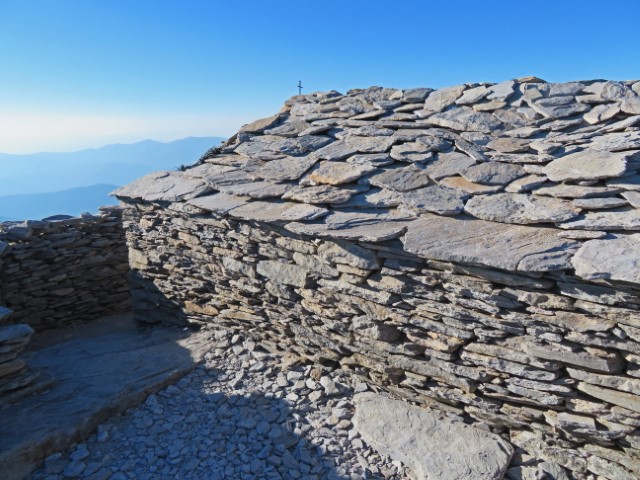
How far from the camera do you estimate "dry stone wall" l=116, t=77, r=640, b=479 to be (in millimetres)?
3445

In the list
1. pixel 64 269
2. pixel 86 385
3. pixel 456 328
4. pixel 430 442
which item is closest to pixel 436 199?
pixel 456 328

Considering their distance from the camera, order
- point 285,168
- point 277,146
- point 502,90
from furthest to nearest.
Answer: point 277,146 → point 502,90 → point 285,168

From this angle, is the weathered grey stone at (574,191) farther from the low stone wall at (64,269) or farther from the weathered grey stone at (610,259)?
the low stone wall at (64,269)

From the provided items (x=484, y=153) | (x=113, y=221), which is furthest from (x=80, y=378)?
(x=484, y=153)

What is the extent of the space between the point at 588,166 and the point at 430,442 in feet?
9.44

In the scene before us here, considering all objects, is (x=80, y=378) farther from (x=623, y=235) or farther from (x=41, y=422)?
(x=623, y=235)

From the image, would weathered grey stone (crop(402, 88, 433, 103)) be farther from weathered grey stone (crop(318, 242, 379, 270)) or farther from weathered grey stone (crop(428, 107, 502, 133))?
weathered grey stone (crop(318, 242, 379, 270))

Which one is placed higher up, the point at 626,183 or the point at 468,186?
the point at 626,183

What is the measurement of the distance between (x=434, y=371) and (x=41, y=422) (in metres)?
3.84

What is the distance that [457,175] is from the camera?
4.77 metres

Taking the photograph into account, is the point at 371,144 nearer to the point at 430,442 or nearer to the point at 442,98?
the point at 442,98

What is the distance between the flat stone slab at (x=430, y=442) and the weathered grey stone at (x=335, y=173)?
2.43 metres

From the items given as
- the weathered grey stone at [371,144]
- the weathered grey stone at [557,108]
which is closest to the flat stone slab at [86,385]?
the weathered grey stone at [371,144]

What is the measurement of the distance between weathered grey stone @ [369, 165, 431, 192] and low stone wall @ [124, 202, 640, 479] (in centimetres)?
86
